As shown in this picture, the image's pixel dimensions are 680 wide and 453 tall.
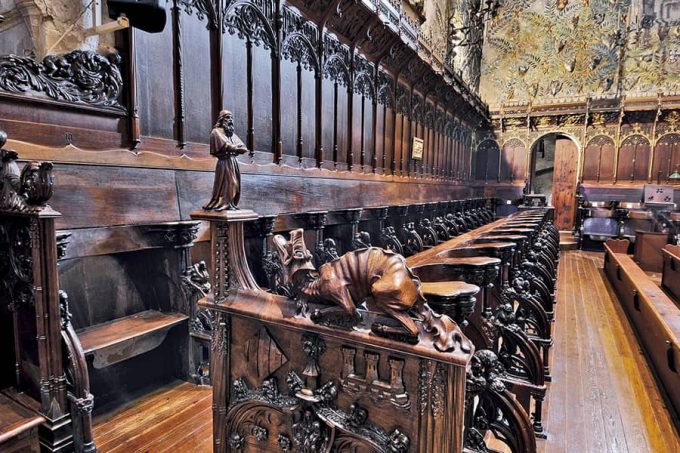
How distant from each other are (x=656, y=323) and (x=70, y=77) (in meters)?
4.59

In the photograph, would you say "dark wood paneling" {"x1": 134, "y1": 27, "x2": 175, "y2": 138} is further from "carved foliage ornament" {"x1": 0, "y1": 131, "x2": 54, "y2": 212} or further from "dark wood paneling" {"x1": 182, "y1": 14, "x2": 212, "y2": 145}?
"carved foliage ornament" {"x1": 0, "y1": 131, "x2": 54, "y2": 212}

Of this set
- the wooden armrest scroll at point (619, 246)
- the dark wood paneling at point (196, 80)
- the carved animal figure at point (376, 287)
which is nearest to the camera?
the carved animal figure at point (376, 287)

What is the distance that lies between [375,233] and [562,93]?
39.4 feet

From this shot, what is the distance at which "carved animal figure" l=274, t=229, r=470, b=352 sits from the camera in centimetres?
95

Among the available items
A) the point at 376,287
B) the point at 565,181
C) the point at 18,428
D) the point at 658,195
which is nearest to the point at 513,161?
the point at 565,181

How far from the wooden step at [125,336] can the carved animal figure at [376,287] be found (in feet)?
4.37

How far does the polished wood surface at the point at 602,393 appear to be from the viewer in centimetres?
216

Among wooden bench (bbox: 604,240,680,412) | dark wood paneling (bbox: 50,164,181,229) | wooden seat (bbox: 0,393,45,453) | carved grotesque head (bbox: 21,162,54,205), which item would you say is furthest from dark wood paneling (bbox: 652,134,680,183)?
wooden seat (bbox: 0,393,45,453)

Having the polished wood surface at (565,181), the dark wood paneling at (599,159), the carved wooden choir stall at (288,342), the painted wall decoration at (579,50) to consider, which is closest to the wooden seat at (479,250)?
the carved wooden choir stall at (288,342)

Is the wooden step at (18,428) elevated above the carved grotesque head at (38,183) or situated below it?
below

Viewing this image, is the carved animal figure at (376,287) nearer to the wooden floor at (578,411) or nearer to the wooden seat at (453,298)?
the wooden seat at (453,298)

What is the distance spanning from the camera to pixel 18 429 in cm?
141

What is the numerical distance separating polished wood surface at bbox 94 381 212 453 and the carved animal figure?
1.13 metres

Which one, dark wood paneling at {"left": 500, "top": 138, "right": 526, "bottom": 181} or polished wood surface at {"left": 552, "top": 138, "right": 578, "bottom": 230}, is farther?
polished wood surface at {"left": 552, "top": 138, "right": 578, "bottom": 230}
